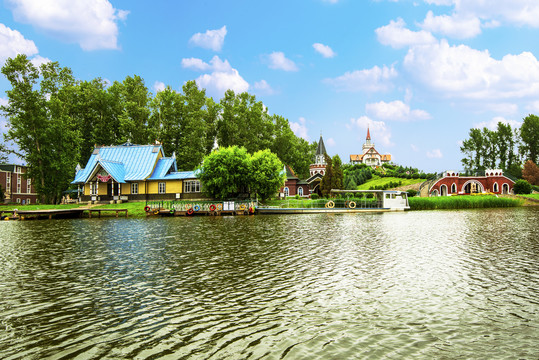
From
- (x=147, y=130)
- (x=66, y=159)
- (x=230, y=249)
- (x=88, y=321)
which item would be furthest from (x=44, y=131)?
(x=88, y=321)

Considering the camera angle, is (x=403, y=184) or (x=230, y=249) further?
(x=403, y=184)

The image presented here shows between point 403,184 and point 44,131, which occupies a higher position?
point 44,131

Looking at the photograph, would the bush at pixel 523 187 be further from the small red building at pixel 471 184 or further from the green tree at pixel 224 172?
the green tree at pixel 224 172

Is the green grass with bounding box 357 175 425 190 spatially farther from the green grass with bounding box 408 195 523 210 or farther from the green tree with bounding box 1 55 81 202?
the green tree with bounding box 1 55 81 202

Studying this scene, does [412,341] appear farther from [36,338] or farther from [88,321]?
[36,338]

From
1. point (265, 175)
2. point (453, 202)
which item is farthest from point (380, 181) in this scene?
point (265, 175)

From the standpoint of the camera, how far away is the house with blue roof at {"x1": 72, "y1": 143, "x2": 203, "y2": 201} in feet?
179

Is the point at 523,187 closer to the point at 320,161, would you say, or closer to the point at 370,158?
the point at 320,161

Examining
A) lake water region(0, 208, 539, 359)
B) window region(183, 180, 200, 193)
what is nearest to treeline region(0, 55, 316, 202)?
window region(183, 180, 200, 193)

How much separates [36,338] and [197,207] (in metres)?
40.4

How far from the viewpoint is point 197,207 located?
47.9 meters

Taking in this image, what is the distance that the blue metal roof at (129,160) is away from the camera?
55.8 meters

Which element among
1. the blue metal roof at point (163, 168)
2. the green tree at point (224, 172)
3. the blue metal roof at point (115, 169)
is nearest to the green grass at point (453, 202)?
the green tree at point (224, 172)

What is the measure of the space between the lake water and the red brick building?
6562 centimetres
